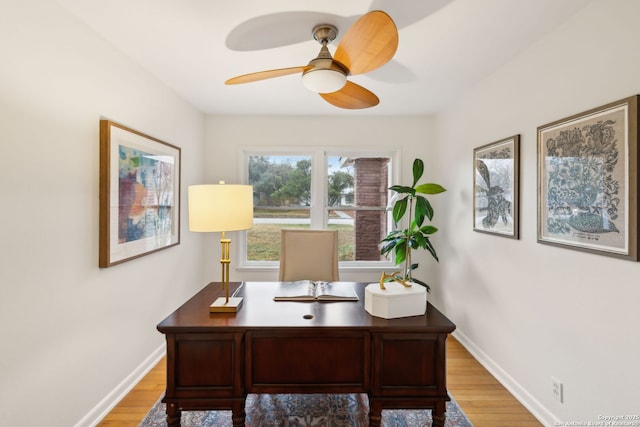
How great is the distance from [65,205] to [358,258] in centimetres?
292

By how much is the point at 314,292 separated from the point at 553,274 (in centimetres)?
145

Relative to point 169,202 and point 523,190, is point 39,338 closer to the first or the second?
point 169,202

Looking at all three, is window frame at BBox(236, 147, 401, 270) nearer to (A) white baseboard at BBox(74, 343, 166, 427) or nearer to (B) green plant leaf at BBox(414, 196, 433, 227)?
(B) green plant leaf at BBox(414, 196, 433, 227)

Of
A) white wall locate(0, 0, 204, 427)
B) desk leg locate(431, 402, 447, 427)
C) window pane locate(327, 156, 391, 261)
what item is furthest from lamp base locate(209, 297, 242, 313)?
window pane locate(327, 156, 391, 261)

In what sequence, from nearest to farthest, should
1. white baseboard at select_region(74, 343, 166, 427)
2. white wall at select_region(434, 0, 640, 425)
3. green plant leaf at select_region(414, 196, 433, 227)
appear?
white wall at select_region(434, 0, 640, 425)
white baseboard at select_region(74, 343, 166, 427)
green plant leaf at select_region(414, 196, 433, 227)

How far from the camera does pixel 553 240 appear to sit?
1828mm

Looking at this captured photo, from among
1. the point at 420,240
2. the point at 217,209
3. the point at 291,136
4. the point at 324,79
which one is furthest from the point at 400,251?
the point at 217,209

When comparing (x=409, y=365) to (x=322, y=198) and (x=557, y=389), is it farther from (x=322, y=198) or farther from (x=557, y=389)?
(x=322, y=198)

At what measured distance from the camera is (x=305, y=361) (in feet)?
4.99

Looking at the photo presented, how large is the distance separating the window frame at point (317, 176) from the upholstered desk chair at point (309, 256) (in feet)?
3.26

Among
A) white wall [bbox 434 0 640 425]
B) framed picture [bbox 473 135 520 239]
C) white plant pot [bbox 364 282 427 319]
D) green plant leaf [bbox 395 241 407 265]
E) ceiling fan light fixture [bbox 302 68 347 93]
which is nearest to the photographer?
white wall [bbox 434 0 640 425]

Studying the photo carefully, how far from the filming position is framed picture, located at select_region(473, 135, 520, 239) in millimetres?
2186

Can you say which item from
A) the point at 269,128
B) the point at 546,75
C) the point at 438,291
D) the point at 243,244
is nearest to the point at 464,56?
the point at 546,75

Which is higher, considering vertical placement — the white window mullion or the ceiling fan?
the ceiling fan
